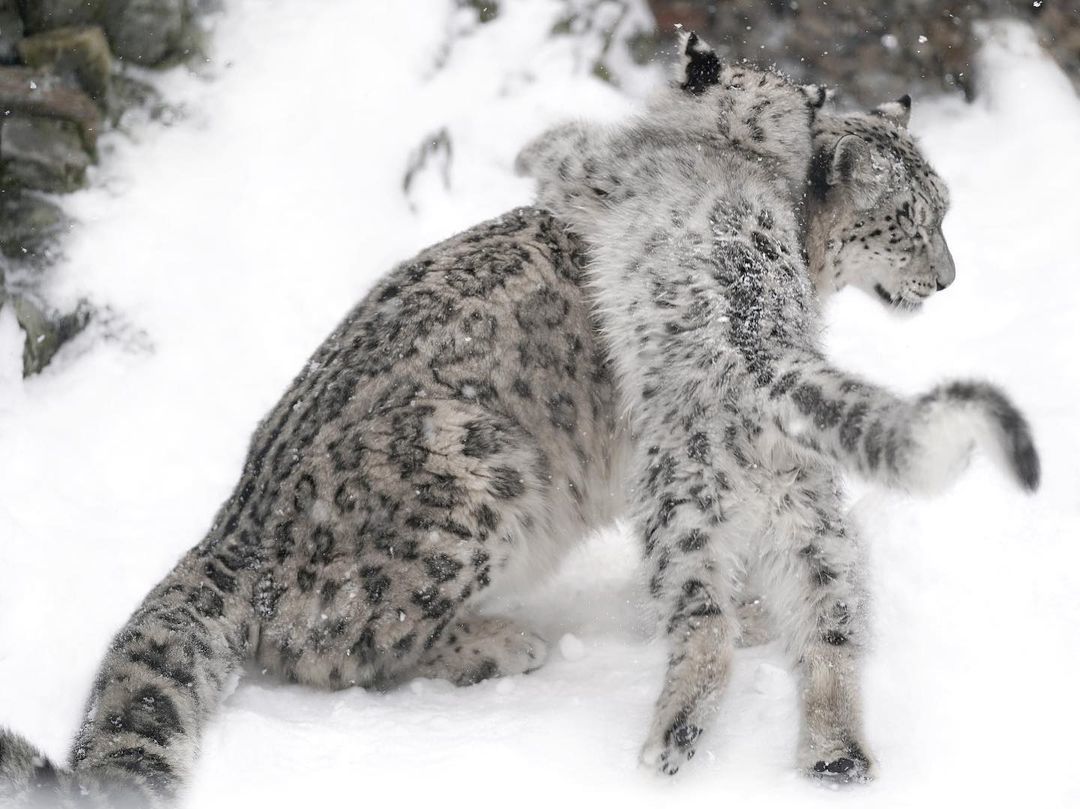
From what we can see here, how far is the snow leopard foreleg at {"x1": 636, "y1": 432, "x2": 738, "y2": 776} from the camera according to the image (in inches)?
161

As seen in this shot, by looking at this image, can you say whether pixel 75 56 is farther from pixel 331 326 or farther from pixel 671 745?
pixel 671 745

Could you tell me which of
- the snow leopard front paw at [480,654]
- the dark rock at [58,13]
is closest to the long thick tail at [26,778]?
the snow leopard front paw at [480,654]

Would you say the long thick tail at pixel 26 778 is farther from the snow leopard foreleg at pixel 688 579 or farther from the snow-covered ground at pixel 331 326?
the snow leopard foreleg at pixel 688 579

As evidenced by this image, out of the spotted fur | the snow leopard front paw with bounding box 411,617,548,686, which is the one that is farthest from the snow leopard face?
the snow leopard front paw with bounding box 411,617,548,686

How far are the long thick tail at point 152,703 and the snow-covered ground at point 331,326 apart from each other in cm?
12

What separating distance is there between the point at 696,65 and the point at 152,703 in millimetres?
3185

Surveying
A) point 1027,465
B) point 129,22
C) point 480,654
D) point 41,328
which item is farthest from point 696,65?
point 129,22

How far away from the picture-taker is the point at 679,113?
5363 mm

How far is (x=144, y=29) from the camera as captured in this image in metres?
8.08

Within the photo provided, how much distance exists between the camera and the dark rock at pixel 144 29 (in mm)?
7996

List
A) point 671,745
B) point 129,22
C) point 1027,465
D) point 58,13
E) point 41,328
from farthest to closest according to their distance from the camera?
point 129,22, point 58,13, point 41,328, point 671,745, point 1027,465

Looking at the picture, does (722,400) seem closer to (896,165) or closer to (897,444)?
(897,444)

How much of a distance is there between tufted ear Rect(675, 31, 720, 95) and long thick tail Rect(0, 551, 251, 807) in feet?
8.79

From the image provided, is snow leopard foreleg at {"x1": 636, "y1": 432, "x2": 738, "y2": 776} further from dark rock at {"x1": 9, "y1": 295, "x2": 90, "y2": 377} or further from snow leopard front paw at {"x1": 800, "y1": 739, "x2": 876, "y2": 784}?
dark rock at {"x1": 9, "y1": 295, "x2": 90, "y2": 377}
